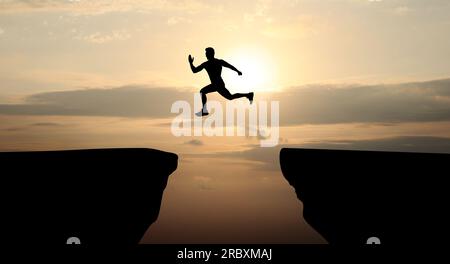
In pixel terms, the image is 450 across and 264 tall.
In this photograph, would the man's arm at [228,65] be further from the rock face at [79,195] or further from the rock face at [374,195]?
the rock face at [79,195]

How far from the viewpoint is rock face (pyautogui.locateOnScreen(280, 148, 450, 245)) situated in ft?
44.4

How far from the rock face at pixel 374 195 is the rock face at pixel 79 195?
13.4ft

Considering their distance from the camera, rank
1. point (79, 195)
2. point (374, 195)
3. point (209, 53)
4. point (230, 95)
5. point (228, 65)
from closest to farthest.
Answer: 1. point (79, 195)
2. point (374, 195)
3. point (209, 53)
4. point (228, 65)
5. point (230, 95)

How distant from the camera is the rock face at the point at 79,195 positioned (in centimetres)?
1343

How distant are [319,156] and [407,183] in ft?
7.11

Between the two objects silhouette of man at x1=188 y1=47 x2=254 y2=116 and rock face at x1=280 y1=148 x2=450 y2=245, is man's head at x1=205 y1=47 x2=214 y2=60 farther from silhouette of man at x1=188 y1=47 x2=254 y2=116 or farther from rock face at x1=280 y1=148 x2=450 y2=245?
rock face at x1=280 y1=148 x2=450 y2=245

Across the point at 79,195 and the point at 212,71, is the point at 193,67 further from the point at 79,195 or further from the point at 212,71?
the point at 79,195

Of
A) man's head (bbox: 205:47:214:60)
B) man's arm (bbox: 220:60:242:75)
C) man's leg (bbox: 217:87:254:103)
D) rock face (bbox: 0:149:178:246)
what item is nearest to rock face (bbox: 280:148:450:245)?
man's leg (bbox: 217:87:254:103)

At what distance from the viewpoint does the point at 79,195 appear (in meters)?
13.6

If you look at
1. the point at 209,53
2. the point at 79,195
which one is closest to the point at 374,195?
the point at 209,53

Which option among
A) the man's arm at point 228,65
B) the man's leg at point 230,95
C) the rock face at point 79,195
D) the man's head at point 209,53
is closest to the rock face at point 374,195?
the man's leg at point 230,95

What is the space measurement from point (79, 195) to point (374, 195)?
6.86m

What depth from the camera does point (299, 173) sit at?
14812 millimetres
